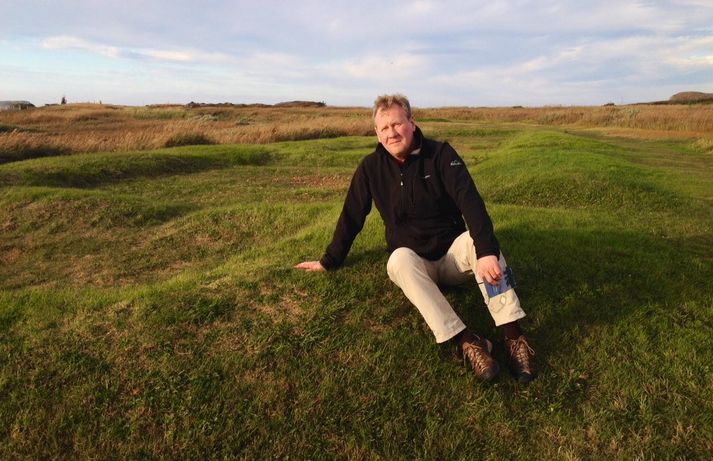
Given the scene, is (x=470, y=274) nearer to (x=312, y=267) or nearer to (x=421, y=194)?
(x=421, y=194)

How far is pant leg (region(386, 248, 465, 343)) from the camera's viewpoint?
3912 mm

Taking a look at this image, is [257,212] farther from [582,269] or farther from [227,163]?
[227,163]

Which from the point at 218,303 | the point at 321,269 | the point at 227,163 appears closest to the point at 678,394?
the point at 321,269

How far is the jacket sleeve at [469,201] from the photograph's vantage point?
3.85 m

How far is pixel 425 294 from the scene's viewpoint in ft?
13.1

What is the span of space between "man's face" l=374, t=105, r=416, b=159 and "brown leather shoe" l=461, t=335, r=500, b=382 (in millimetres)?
1682

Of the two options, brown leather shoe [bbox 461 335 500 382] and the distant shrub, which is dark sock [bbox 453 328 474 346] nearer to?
brown leather shoe [bbox 461 335 500 382]

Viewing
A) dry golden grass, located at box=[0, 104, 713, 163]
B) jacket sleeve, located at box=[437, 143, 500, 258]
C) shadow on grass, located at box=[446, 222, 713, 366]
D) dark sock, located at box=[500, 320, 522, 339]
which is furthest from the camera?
dry golden grass, located at box=[0, 104, 713, 163]

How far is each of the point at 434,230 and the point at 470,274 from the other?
50 cm

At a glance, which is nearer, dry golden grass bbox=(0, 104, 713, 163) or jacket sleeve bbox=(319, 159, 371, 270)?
jacket sleeve bbox=(319, 159, 371, 270)

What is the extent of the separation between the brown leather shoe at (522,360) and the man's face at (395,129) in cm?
182

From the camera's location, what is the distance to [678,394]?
3.79 meters

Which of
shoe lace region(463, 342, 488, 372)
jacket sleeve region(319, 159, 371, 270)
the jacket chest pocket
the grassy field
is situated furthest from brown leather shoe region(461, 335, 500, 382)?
jacket sleeve region(319, 159, 371, 270)

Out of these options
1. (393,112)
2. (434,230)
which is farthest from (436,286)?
(393,112)
